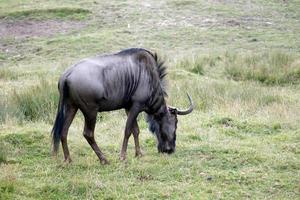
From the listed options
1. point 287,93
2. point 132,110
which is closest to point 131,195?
point 132,110

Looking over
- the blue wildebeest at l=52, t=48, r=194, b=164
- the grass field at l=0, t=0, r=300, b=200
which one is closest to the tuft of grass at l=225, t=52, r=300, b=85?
the grass field at l=0, t=0, r=300, b=200

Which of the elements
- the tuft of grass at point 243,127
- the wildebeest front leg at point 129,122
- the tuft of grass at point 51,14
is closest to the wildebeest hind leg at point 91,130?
the wildebeest front leg at point 129,122

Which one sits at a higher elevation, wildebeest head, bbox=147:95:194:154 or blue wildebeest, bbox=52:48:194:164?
blue wildebeest, bbox=52:48:194:164

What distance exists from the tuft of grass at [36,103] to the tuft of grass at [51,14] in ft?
50.3

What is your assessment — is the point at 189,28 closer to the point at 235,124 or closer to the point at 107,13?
the point at 107,13

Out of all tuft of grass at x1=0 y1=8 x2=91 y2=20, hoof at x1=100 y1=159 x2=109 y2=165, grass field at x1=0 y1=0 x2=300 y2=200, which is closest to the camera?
grass field at x1=0 y1=0 x2=300 y2=200

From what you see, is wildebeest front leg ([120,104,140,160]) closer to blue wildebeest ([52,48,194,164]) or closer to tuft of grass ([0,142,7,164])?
blue wildebeest ([52,48,194,164])

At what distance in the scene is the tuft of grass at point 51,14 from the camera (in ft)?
90.4

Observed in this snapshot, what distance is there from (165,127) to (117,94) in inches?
47.2

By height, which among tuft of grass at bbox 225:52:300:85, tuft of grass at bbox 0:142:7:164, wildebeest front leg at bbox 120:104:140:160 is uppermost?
wildebeest front leg at bbox 120:104:140:160

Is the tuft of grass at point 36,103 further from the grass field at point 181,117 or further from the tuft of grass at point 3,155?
the tuft of grass at point 3,155

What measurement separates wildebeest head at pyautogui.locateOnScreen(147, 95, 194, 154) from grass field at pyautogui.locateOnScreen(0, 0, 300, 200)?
200 mm

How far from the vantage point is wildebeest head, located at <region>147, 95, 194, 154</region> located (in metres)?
8.94

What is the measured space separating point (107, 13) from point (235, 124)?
18221 mm
